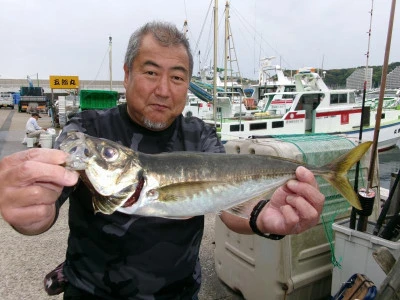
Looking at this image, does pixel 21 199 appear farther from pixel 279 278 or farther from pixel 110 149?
pixel 279 278

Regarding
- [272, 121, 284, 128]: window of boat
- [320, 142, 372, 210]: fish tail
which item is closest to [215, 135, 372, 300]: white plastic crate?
[320, 142, 372, 210]: fish tail

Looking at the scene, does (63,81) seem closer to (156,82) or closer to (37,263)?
(37,263)

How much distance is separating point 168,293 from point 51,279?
833 millimetres

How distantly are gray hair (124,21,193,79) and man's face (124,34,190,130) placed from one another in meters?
0.03

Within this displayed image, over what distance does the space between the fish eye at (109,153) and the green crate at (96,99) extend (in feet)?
45.4

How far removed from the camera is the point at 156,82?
2189 mm

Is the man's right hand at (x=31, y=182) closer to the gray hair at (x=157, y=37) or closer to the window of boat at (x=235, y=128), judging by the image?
the gray hair at (x=157, y=37)

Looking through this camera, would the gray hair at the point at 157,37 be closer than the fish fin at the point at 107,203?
No

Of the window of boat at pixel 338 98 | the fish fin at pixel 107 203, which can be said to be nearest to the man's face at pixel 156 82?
the fish fin at pixel 107 203

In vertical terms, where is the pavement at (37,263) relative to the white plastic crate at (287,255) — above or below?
below

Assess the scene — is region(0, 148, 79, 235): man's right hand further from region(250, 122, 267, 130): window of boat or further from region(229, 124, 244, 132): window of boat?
region(250, 122, 267, 130): window of boat

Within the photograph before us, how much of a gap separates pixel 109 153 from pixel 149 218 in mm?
624

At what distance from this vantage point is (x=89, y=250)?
2.03 m

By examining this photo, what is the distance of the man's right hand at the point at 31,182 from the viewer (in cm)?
139
